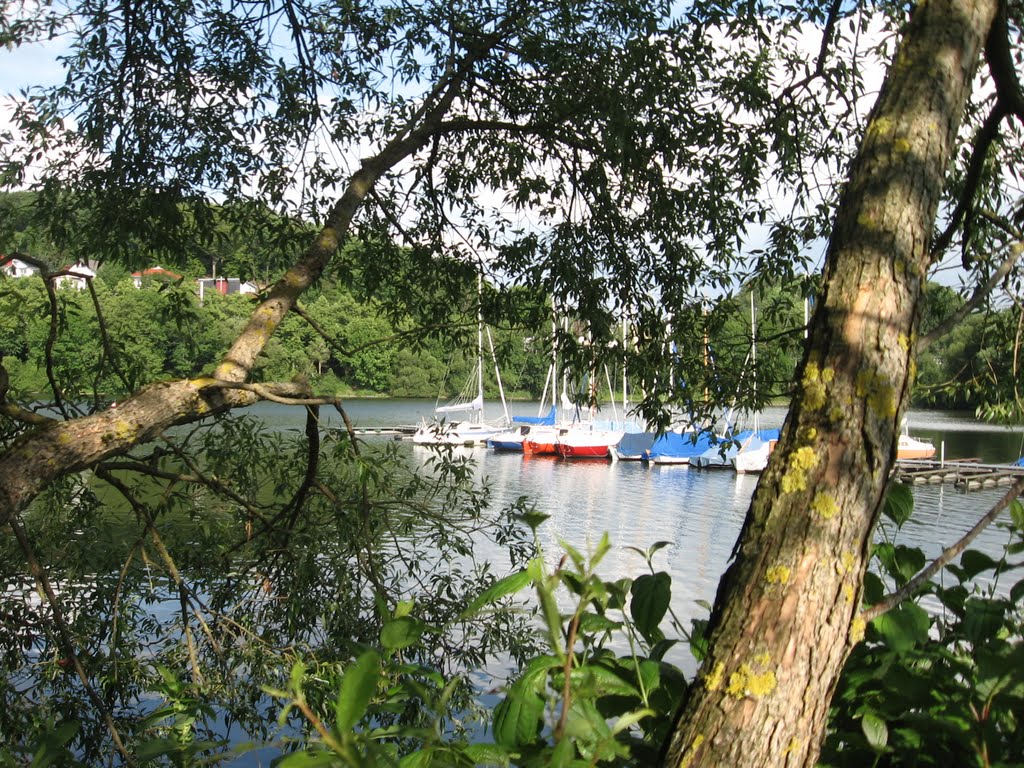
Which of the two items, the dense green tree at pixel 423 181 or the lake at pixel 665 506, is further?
the lake at pixel 665 506

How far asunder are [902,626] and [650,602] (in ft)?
1.23

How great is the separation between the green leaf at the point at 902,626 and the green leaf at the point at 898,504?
7.2 inches

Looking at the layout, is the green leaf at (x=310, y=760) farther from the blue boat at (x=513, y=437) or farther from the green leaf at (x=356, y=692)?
the blue boat at (x=513, y=437)

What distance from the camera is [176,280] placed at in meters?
4.61

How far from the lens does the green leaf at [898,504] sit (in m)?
1.50

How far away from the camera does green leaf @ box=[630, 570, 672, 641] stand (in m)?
1.26

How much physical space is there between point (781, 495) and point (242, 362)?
2498 millimetres

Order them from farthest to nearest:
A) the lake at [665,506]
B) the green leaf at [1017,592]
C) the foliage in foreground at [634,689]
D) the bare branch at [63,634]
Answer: the lake at [665,506] < the bare branch at [63,634] < the green leaf at [1017,592] < the foliage in foreground at [634,689]

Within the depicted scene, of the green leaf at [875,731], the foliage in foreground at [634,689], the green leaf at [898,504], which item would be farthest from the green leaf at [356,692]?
the green leaf at [898,504]

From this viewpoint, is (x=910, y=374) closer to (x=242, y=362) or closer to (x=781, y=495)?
(x=781, y=495)

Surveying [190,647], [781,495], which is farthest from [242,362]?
[781,495]

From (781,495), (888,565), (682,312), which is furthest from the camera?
(682,312)

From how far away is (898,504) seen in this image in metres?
1.51

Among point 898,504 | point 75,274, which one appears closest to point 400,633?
point 898,504
